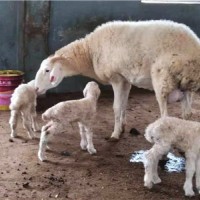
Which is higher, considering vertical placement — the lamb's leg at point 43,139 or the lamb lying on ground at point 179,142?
the lamb lying on ground at point 179,142

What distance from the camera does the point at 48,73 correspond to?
6234 millimetres

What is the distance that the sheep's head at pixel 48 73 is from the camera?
6.20 metres

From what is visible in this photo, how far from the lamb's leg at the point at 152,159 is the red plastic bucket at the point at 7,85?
3.35 m

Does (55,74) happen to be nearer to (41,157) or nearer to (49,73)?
(49,73)

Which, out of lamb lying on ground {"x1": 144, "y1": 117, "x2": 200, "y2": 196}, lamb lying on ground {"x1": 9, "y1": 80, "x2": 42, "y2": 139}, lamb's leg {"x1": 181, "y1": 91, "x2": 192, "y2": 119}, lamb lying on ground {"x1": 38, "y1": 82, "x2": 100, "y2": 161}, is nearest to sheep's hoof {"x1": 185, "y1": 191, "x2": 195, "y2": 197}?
lamb lying on ground {"x1": 144, "y1": 117, "x2": 200, "y2": 196}

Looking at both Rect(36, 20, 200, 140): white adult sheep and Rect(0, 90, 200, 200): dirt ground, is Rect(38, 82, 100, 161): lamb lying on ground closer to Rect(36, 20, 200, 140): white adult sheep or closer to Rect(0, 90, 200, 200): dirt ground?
Rect(0, 90, 200, 200): dirt ground

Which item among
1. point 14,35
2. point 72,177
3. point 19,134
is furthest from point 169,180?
point 14,35

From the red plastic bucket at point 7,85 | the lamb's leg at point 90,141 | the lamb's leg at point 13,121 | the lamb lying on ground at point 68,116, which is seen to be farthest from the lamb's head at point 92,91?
the red plastic bucket at point 7,85

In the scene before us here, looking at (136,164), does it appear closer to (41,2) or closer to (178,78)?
(178,78)

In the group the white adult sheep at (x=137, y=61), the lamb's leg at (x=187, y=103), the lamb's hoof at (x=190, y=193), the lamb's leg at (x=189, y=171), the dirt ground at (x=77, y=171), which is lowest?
the dirt ground at (x=77, y=171)

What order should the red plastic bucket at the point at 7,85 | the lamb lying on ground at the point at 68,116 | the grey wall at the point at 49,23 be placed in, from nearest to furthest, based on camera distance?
1. the lamb lying on ground at the point at 68,116
2. the red plastic bucket at the point at 7,85
3. the grey wall at the point at 49,23

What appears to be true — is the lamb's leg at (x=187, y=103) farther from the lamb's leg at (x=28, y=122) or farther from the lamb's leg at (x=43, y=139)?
the lamb's leg at (x=28, y=122)

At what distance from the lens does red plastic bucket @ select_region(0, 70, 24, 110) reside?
7133 mm

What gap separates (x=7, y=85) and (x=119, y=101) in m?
2.07
